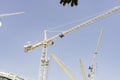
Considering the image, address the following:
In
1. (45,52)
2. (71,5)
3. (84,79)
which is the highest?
(45,52)

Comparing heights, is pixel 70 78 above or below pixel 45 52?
below

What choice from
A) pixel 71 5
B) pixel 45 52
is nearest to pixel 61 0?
pixel 71 5

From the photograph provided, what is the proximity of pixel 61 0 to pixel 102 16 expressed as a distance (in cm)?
17428

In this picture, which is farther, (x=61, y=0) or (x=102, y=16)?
(x=102, y=16)

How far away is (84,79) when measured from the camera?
640 ft

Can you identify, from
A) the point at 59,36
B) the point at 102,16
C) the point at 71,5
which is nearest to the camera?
the point at 71,5

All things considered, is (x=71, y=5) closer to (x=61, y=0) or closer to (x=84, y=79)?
(x=61, y=0)

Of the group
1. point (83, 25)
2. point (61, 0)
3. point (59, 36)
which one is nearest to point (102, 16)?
point (83, 25)

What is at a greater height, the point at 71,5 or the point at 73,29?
the point at 73,29

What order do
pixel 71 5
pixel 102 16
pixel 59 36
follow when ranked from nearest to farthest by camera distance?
pixel 71 5, pixel 102 16, pixel 59 36

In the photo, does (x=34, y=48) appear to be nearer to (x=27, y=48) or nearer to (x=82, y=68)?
(x=27, y=48)

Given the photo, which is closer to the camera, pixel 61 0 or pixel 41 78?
pixel 61 0

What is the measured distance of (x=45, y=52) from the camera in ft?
656

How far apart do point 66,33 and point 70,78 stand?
76.3 feet
